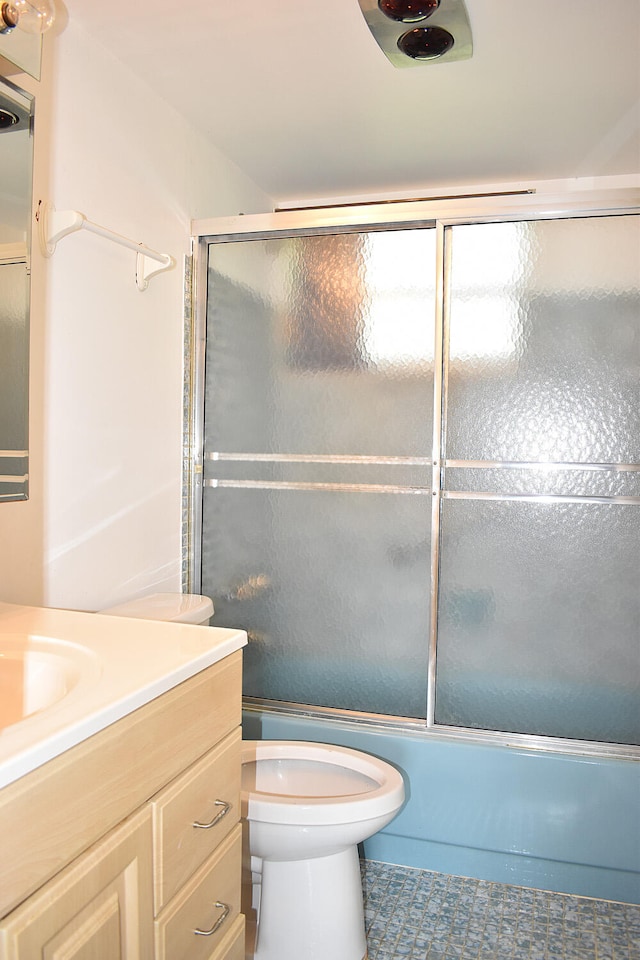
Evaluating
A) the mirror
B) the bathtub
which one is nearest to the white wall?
the mirror

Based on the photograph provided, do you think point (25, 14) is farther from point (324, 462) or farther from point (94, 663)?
point (324, 462)

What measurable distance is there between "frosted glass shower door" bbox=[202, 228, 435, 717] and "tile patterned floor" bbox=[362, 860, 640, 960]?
492mm

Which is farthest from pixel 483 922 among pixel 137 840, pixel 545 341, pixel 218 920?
pixel 545 341

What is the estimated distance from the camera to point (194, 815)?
45.6 inches

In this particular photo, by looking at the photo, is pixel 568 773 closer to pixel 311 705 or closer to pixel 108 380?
pixel 311 705

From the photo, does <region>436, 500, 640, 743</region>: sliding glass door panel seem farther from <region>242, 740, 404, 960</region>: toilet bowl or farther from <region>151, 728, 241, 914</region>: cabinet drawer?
<region>151, 728, 241, 914</region>: cabinet drawer

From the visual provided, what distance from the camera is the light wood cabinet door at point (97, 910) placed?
2.62 ft

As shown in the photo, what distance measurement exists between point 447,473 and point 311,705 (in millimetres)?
883

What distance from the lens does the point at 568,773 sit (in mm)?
2084

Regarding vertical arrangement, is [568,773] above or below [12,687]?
below

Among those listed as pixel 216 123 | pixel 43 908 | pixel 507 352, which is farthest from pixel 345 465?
pixel 43 908

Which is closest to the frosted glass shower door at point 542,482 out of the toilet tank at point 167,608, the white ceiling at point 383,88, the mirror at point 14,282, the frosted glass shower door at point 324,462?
the frosted glass shower door at point 324,462

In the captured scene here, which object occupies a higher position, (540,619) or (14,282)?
(14,282)

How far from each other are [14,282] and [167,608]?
92 centimetres
